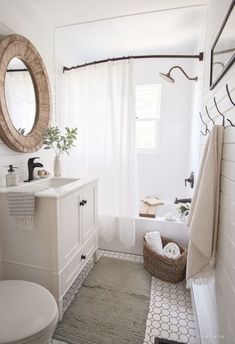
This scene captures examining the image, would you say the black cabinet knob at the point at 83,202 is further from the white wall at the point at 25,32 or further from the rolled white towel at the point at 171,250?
the rolled white towel at the point at 171,250

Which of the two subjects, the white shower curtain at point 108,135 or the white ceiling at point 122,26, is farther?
the white shower curtain at point 108,135

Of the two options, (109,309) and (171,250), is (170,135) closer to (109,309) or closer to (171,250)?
(171,250)

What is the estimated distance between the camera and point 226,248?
0.97 meters

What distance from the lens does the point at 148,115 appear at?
10.7 feet

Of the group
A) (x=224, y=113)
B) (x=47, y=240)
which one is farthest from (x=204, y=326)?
(x=224, y=113)

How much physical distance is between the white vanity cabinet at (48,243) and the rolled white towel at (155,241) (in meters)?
0.77

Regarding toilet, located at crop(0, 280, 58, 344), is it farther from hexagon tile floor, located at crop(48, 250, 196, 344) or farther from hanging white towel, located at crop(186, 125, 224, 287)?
hanging white towel, located at crop(186, 125, 224, 287)

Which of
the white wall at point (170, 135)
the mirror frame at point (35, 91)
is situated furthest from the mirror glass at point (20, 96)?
the white wall at point (170, 135)

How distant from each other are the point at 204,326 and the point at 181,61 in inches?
118

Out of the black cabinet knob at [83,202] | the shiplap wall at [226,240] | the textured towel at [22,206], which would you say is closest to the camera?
the shiplap wall at [226,240]

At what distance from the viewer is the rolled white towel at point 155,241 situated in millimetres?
2055

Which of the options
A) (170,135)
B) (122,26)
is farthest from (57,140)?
(170,135)

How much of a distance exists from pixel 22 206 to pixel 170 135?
2419 millimetres

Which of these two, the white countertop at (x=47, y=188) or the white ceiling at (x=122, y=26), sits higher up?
the white ceiling at (x=122, y=26)
